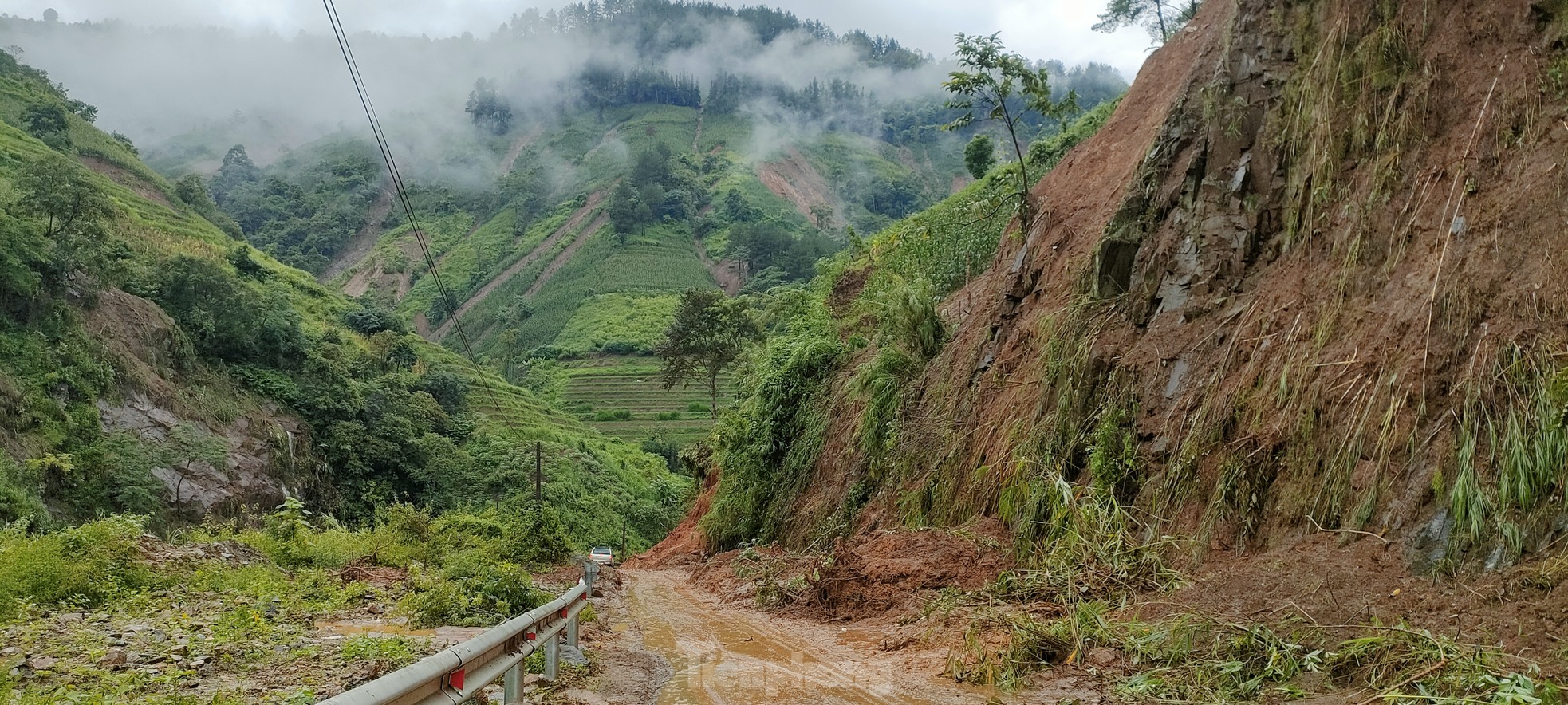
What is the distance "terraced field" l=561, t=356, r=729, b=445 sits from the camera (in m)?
73.4

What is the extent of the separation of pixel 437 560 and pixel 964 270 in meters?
13.4

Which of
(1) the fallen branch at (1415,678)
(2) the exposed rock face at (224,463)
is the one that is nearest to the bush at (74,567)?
(1) the fallen branch at (1415,678)

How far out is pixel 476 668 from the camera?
4527 mm

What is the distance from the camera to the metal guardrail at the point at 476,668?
10.7 feet

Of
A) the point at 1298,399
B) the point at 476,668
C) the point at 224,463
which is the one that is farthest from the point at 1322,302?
the point at 224,463

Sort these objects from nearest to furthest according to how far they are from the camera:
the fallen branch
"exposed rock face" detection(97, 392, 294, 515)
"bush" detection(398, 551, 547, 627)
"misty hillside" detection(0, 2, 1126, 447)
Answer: the fallen branch → "bush" detection(398, 551, 547, 627) → "exposed rock face" detection(97, 392, 294, 515) → "misty hillside" detection(0, 2, 1126, 447)

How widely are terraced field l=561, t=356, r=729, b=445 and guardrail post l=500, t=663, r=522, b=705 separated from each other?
64176 mm

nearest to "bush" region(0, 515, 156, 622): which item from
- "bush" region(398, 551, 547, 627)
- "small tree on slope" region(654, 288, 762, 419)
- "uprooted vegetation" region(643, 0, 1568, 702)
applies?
"bush" region(398, 551, 547, 627)

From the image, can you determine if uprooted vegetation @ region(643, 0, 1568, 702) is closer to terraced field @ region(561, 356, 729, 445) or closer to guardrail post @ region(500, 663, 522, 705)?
guardrail post @ region(500, 663, 522, 705)

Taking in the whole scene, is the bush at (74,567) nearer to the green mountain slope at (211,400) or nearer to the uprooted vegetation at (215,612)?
the uprooted vegetation at (215,612)

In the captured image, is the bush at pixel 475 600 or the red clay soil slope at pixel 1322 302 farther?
the bush at pixel 475 600

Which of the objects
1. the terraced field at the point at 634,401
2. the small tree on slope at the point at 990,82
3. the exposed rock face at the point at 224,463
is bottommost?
the terraced field at the point at 634,401

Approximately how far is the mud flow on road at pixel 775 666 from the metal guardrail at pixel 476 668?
0.90m

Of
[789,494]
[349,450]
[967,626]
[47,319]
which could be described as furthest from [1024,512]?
[349,450]
